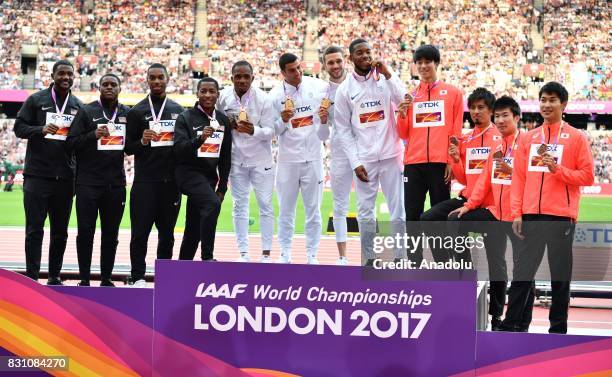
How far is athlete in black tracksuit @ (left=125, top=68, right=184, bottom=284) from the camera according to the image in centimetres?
651

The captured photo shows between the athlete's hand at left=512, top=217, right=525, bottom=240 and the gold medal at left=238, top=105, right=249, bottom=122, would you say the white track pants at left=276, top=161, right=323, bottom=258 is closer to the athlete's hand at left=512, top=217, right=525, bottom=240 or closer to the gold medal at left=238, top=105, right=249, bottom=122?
the gold medal at left=238, top=105, right=249, bottom=122

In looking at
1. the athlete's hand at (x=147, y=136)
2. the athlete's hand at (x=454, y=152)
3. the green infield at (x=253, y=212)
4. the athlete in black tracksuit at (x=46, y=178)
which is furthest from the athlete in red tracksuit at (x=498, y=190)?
the green infield at (x=253, y=212)

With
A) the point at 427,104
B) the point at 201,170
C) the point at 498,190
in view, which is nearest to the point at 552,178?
the point at 498,190

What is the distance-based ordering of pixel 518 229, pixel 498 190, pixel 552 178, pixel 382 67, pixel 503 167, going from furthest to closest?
1. pixel 382 67
2. pixel 498 190
3. pixel 503 167
4. pixel 552 178
5. pixel 518 229

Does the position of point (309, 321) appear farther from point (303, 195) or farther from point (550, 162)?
point (303, 195)

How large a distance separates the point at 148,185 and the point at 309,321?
110 inches

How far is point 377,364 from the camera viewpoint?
13.3ft

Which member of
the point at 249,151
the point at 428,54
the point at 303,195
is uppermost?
the point at 428,54

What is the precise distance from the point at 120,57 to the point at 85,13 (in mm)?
3487

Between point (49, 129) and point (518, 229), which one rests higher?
point (49, 129)

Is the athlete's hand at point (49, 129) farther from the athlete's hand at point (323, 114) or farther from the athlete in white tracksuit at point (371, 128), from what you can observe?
the athlete in white tracksuit at point (371, 128)

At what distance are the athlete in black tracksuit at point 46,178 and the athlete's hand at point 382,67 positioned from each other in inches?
98.3

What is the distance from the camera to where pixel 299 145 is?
7.20 metres

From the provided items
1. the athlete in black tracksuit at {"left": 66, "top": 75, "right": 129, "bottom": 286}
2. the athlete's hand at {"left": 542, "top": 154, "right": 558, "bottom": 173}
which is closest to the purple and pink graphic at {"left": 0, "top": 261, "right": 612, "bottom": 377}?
the athlete's hand at {"left": 542, "top": 154, "right": 558, "bottom": 173}
